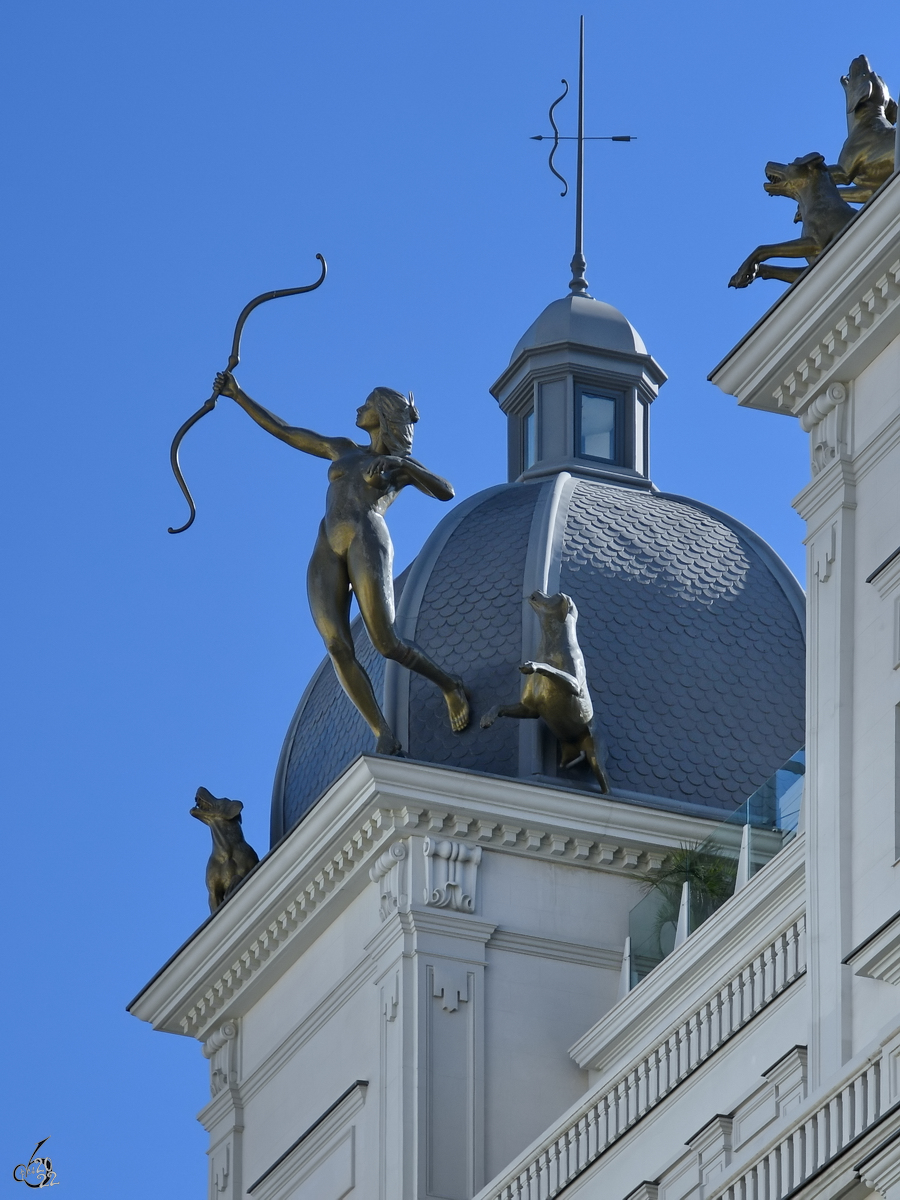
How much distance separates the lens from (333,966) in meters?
39.6

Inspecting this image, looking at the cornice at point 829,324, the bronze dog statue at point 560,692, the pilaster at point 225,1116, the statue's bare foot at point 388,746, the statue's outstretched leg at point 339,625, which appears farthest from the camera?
the pilaster at point 225,1116

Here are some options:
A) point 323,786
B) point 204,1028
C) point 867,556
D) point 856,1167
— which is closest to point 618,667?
point 323,786

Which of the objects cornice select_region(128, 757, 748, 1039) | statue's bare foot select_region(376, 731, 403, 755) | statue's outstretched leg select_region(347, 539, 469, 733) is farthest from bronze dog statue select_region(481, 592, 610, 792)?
statue's bare foot select_region(376, 731, 403, 755)

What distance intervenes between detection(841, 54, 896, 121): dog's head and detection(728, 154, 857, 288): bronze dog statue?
0.64m

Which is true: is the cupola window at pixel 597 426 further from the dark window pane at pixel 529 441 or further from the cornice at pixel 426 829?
the cornice at pixel 426 829

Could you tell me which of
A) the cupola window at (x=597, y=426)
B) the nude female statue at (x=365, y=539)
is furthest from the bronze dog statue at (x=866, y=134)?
the cupola window at (x=597, y=426)

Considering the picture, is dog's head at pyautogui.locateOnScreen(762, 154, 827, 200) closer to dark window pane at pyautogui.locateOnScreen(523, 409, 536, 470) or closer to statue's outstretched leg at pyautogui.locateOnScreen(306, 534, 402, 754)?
statue's outstretched leg at pyautogui.locateOnScreen(306, 534, 402, 754)

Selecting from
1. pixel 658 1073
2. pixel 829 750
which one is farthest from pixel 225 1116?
pixel 829 750

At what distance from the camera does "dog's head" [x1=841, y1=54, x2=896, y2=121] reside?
31.2 meters

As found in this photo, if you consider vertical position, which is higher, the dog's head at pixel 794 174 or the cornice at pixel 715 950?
the dog's head at pixel 794 174

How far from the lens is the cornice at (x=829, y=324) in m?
28.8

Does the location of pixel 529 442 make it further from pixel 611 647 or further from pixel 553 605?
pixel 553 605

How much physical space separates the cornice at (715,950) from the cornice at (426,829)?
2460 mm

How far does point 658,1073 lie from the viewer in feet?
108
